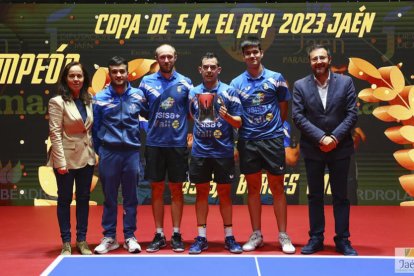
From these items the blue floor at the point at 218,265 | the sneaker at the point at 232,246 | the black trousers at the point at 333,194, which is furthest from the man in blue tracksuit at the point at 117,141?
the black trousers at the point at 333,194

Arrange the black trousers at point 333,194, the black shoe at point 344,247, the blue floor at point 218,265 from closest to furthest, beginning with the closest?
1. the blue floor at point 218,265
2. the black shoe at point 344,247
3. the black trousers at point 333,194

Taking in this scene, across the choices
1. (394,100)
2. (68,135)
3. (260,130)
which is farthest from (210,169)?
(394,100)

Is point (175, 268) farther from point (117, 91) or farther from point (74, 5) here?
point (74, 5)

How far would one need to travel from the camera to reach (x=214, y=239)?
494cm

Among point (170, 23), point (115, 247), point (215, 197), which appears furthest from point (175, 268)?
point (170, 23)

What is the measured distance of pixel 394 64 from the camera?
6.79 m

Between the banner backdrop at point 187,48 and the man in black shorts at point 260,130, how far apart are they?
7.61ft

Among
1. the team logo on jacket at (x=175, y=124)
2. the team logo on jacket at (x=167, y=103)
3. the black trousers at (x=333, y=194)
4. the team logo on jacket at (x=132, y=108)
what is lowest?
the black trousers at (x=333, y=194)

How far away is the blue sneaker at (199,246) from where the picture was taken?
4336mm

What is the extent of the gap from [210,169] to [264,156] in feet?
1.48

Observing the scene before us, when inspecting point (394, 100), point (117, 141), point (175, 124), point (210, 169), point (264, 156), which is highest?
point (394, 100)

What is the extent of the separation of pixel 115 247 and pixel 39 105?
3037mm

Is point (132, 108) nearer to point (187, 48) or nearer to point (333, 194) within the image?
point (333, 194)

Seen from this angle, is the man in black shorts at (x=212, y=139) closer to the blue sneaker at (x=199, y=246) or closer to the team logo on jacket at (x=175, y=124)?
the blue sneaker at (x=199, y=246)
